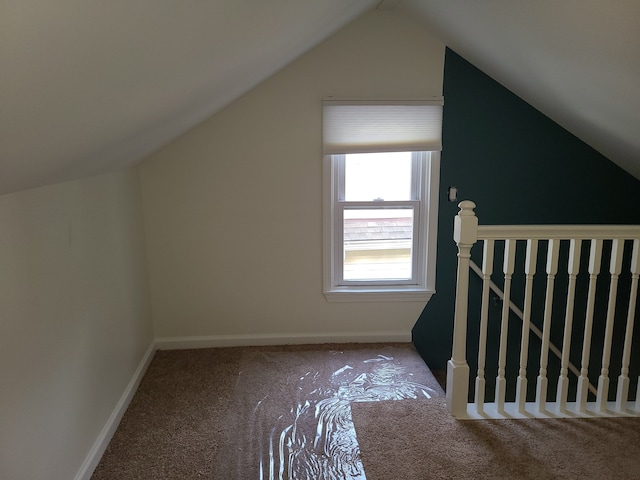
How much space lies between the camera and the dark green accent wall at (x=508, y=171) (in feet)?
10.4

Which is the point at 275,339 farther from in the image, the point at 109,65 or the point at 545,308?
the point at 109,65

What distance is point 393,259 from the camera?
338 centimetres

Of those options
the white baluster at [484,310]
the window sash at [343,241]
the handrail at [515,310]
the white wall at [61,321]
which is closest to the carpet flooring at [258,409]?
the white wall at [61,321]

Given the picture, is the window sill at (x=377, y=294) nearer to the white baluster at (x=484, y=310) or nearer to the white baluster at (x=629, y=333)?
the white baluster at (x=484, y=310)

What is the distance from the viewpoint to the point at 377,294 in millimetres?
3355

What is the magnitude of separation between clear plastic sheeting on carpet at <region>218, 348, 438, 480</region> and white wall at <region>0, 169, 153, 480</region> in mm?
642

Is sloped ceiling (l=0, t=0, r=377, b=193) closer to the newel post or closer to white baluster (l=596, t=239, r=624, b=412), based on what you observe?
the newel post

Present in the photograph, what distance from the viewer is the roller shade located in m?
3.07

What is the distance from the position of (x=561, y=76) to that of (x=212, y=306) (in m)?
2.42

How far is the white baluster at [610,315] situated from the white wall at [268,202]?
1.24 metres

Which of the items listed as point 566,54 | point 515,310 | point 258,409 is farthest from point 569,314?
point 258,409

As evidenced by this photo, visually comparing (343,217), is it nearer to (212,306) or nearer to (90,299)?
(212,306)

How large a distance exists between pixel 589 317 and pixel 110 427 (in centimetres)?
231

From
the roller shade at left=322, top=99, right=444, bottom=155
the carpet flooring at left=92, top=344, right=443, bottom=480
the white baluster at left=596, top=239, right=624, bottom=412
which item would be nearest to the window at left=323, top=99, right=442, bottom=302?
the roller shade at left=322, top=99, right=444, bottom=155
